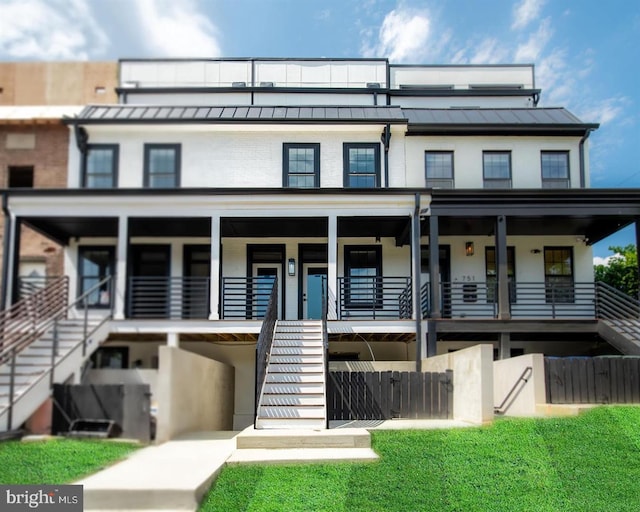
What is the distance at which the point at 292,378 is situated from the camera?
804 cm

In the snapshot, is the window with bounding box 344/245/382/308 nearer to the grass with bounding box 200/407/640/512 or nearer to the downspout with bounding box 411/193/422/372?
the downspout with bounding box 411/193/422/372

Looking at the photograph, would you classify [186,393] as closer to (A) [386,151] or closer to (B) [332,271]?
(B) [332,271]

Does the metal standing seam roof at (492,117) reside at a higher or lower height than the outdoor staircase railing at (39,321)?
higher

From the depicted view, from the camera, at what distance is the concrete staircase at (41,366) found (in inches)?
127

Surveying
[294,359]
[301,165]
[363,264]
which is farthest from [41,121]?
[363,264]

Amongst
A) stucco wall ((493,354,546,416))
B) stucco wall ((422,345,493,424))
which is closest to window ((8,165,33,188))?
stucco wall ((422,345,493,424))

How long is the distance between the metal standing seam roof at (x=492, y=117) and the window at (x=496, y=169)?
69cm

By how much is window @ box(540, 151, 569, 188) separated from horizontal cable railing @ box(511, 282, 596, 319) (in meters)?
2.24

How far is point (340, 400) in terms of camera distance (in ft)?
29.1

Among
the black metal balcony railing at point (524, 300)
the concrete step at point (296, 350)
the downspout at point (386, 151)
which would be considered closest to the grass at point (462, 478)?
the concrete step at point (296, 350)

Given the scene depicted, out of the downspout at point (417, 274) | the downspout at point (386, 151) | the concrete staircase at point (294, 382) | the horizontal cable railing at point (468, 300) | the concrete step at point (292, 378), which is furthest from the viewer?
the horizontal cable railing at point (468, 300)

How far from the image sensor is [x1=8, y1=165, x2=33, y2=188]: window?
3.56 m

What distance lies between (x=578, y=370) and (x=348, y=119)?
5.80 meters

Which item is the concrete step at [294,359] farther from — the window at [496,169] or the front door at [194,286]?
the window at [496,169]
